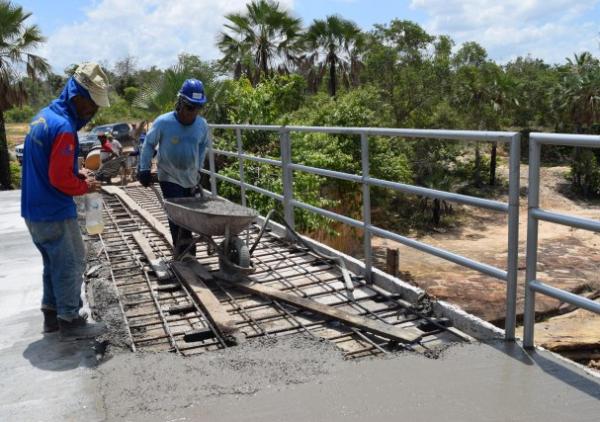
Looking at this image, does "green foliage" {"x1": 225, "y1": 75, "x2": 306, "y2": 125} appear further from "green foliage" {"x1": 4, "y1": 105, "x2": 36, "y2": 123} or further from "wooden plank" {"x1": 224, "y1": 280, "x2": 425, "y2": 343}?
"green foliage" {"x1": 4, "y1": 105, "x2": 36, "y2": 123}

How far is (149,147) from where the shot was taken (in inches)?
229

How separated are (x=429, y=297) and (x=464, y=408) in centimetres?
160

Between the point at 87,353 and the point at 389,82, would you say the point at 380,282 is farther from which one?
the point at 389,82

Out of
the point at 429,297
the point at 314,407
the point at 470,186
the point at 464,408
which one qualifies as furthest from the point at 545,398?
the point at 470,186

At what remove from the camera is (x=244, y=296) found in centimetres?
507

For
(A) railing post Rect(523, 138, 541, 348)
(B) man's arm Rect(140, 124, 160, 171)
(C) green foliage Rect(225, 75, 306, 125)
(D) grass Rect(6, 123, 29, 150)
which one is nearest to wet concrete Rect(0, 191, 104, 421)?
(B) man's arm Rect(140, 124, 160, 171)

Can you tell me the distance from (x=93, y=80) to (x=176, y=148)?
6.45 ft

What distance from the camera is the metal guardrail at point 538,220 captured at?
3111mm

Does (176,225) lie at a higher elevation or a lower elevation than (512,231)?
lower

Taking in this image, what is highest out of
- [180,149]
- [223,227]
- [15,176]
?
[180,149]

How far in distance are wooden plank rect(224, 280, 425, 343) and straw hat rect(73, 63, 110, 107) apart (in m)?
1.92

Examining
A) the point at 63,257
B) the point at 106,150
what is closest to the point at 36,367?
the point at 63,257

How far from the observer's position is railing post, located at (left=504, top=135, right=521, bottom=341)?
3.49 metres

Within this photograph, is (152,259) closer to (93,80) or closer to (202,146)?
(202,146)
